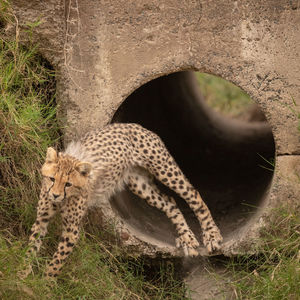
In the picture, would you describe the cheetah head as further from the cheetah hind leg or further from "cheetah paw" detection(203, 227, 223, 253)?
"cheetah paw" detection(203, 227, 223, 253)

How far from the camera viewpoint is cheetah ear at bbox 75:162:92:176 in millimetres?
5414

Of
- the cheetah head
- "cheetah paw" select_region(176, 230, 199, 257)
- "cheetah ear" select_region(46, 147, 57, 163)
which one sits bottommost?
"cheetah paw" select_region(176, 230, 199, 257)

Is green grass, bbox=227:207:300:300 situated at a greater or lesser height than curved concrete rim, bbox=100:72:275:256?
greater

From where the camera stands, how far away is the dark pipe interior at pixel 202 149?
7348mm

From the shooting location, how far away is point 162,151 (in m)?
6.14

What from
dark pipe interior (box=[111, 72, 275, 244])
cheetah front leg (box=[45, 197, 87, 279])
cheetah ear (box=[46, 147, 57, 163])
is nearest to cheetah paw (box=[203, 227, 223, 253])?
dark pipe interior (box=[111, 72, 275, 244])

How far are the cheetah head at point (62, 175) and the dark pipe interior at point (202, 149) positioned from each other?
4.61ft

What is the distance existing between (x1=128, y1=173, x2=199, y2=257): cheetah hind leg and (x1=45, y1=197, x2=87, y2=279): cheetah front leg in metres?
0.79

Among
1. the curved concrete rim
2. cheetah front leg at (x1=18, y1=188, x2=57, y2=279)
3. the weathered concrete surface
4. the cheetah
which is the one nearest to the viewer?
the cheetah

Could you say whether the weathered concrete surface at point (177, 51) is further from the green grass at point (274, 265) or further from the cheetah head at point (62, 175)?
the cheetah head at point (62, 175)

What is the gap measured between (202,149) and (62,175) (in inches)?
176

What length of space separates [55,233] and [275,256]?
2.03 m

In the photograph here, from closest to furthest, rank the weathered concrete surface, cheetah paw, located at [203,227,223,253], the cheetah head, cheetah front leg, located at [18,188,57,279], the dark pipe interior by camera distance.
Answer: the cheetah head, cheetah front leg, located at [18,188,57,279], the weathered concrete surface, cheetah paw, located at [203,227,223,253], the dark pipe interior

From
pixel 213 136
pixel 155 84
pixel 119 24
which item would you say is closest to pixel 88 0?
→ pixel 119 24
